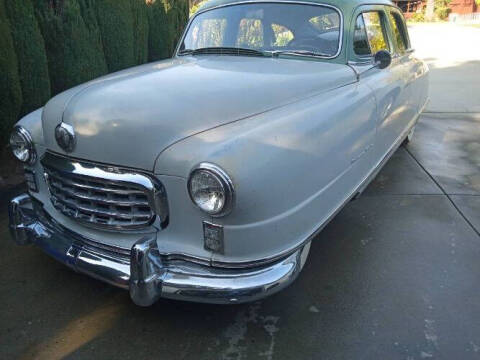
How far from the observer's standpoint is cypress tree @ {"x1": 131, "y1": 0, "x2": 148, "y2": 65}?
6.57 meters

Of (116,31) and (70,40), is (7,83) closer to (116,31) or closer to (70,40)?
(70,40)

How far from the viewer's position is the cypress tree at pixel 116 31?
580 centimetres

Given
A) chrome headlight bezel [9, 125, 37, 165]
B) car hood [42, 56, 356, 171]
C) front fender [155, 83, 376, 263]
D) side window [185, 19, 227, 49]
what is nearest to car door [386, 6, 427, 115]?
car hood [42, 56, 356, 171]

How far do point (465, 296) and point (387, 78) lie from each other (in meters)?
1.78

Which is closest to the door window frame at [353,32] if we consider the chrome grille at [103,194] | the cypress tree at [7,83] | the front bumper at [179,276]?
the front bumper at [179,276]

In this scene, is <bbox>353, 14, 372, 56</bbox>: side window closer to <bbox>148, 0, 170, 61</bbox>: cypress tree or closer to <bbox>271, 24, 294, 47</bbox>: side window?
<bbox>271, 24, 294, 47</bbox>: side window

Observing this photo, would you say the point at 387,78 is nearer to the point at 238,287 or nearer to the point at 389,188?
the point at 389,188

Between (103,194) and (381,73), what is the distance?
2.42m

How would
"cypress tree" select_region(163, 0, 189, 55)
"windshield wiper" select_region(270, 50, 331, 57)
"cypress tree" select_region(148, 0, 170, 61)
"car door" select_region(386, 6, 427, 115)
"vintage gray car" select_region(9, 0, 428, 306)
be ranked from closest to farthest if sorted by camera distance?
"vintage gray car" select_region(9, 0, 428, 306), "windshield wiper" select_region(270, 50, 331, 57), "car door" select_region(386, 6, 427, 115), "cypress tree" select_region(148, 0, 170, 61), "cypress tree" select_region(163, 0, 189, 55)

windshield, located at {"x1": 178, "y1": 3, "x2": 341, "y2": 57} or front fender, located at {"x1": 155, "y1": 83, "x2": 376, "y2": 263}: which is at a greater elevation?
windshield, located at {"x1": 178, "y1": 3, "x2": 341, "y2": 57}

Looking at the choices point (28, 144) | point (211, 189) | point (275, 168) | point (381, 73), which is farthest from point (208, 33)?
point (211, 189)

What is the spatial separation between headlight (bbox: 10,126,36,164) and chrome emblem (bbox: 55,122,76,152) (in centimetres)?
41

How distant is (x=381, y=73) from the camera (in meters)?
3.57

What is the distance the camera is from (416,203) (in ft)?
13.1
